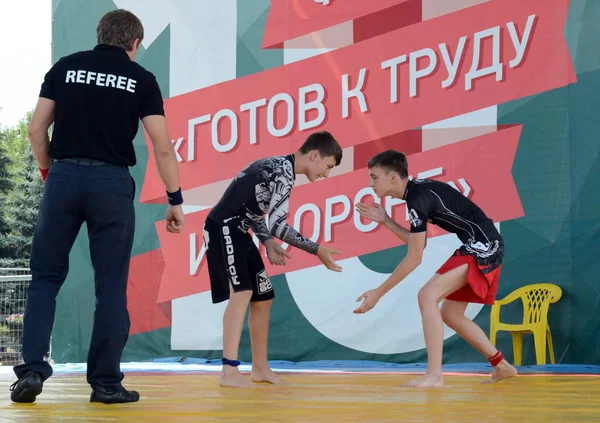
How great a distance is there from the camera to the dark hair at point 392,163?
14.3 feet

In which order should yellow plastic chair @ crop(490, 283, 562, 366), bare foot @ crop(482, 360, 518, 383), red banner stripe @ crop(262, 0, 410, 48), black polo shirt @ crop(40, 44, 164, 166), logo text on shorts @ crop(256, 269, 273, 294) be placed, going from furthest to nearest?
red banner stripe @ crop(262, 0, 410, 48)
yellow plastic chair @ crop(490, 283, 562, 366)
bare foot @ crop(482, 360, 518, 383)
logo text on shorts @ crop(256, 269, 273, 294)
black polo shirt @ crop(40, 44, 164, 166)

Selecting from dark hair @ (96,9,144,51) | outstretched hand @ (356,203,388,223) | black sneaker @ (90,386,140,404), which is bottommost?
black sneaker @ (90,386,140,404)

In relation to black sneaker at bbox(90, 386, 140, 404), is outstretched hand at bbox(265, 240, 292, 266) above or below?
above

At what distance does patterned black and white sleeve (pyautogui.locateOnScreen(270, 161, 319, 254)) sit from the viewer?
13.4 ft

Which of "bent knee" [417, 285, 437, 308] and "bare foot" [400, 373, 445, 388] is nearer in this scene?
"bare foot" [400, 373, 445, 388]

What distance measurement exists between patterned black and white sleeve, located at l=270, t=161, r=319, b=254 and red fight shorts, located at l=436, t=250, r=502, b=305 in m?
0.71

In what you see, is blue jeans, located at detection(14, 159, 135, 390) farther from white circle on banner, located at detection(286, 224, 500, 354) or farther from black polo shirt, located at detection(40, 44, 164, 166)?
white circle on banner, located at detection(286, 224, 500, 354)

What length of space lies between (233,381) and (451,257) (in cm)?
124

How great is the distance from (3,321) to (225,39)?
372 cm

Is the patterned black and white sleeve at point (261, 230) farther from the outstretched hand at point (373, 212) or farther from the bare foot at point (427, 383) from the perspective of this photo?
the bare foot at point (427, 383)

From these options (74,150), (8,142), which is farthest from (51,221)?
(8,142)

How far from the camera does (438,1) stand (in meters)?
6.53

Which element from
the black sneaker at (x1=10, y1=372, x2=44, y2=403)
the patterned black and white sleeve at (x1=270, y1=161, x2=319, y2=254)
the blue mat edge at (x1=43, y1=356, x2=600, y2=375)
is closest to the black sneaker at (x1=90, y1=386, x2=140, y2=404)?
the black sneaker at (x1=10, y1=372, x2=44, y2=403)

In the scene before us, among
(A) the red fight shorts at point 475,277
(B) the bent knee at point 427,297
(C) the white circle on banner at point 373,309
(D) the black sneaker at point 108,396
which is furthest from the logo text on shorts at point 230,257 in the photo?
(C) the white circle on banner at point 373,309
